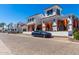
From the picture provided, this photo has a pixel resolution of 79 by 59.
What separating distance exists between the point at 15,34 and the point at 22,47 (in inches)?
72.6

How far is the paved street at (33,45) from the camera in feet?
33.9

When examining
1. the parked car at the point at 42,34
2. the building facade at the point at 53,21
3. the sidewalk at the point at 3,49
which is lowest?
the sidewalk at the point at 3,49

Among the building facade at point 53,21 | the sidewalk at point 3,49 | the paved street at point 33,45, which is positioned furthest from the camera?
the building facade at point 53,21

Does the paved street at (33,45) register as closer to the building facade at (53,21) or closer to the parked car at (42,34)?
the parked car at (42,34)

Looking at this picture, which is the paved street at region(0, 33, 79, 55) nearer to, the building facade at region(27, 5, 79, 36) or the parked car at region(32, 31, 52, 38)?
the parked car at region(32, 31, 52, 38)

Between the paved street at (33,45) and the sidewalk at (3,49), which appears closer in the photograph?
the sidewalk at (3,49)

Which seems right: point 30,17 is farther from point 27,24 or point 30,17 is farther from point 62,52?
point 62,52

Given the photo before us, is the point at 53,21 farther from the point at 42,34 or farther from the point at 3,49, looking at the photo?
the point at 3,49

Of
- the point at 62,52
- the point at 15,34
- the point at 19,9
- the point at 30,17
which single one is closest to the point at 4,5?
the point at 19,9

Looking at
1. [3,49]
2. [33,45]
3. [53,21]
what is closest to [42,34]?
[33,45]

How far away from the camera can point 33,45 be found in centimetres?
1130

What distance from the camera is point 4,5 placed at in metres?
10.8

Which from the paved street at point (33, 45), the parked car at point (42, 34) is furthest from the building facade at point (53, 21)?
the paved street at point (33, 45)

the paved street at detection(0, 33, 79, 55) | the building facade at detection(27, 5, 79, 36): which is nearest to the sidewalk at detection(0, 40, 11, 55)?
the paved street at detection(0, 33, 79, 55)
